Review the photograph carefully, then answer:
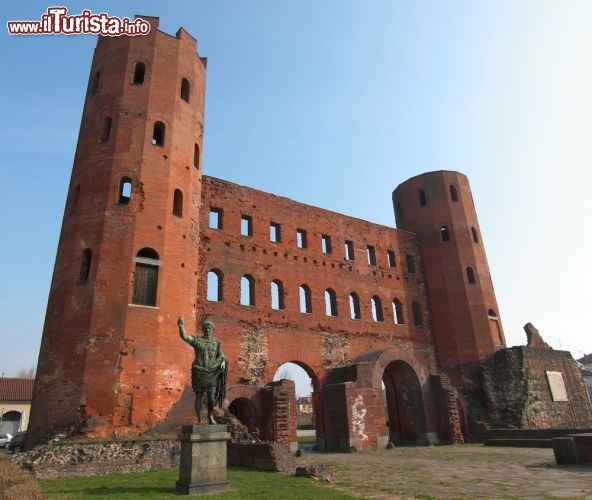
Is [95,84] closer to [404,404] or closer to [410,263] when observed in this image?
[410,263]

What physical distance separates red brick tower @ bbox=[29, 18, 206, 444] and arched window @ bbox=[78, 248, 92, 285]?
0.14ft

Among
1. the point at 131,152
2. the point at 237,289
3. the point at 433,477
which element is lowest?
the point at 433,477

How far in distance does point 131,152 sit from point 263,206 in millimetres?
7149

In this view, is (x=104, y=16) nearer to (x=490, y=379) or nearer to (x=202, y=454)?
(x=202, y=454)

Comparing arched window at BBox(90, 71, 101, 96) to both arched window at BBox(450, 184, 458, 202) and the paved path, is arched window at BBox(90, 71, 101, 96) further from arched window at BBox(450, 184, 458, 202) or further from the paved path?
arched window at BBox(450, 184, 458, 202)

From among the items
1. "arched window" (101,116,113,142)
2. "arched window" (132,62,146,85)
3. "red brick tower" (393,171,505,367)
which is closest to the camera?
"arched window" (101,116,113,142)

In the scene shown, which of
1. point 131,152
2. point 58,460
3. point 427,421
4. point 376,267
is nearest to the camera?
point 58,460

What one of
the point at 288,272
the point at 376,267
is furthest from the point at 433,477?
the point at 376,267

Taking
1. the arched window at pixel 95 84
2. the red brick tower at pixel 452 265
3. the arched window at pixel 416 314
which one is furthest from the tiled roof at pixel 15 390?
the red brick tower at pixel 452 265

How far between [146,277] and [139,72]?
908 cm

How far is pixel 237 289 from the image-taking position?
18750 mm

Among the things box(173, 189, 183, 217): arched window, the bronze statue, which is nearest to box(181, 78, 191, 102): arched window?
box(173, 189, 183, 217): arched window

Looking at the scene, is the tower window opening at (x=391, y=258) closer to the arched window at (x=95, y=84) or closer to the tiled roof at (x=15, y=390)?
the arched window at (x=95, y=84)

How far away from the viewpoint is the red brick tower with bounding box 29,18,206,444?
1276 cm
